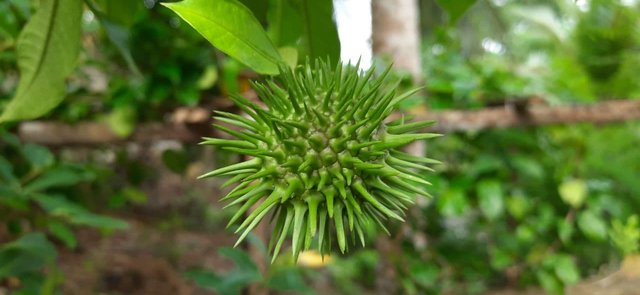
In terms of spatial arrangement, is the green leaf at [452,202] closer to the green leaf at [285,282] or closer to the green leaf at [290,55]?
the green leaf at [285,282]

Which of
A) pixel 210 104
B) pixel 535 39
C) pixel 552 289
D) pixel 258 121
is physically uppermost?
pixel 535 39

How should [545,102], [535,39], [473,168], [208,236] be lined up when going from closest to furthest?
1. [545,102]
2. [473,168]
3. [208,236]
4. [535,39]

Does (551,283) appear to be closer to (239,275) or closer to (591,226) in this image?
(591,226)

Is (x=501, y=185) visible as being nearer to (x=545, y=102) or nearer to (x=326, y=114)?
(x=545, y=102)

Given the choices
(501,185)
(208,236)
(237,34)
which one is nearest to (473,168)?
(501,185)

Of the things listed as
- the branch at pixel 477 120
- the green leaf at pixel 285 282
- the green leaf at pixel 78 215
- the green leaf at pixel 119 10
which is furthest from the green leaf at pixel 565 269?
the green leaf at pixel 119 10

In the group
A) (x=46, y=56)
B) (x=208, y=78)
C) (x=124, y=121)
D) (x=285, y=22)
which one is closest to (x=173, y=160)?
(x=124, y=121)
